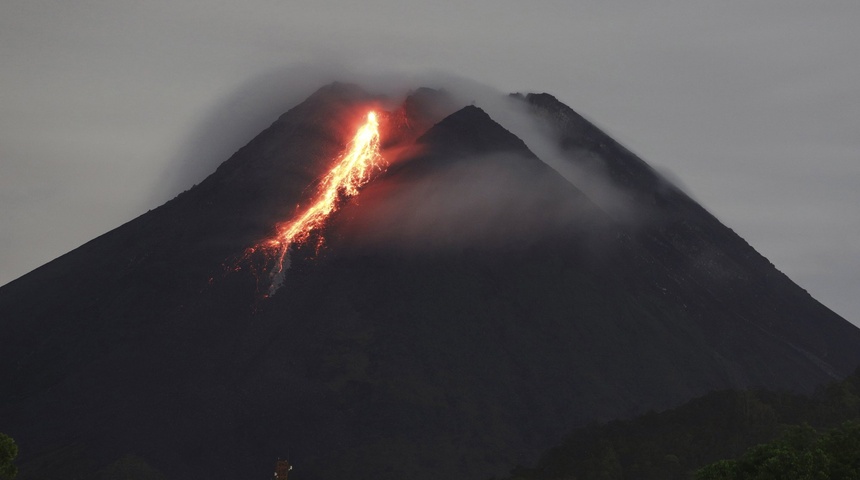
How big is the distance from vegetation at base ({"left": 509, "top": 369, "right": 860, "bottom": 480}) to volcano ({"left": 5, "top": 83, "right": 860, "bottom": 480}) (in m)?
15.7

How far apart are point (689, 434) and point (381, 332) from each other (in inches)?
2031

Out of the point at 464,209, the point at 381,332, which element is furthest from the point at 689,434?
the point at 464,209

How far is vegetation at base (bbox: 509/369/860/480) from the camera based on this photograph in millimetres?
115750

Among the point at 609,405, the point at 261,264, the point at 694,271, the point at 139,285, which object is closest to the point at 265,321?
the point at 261,264

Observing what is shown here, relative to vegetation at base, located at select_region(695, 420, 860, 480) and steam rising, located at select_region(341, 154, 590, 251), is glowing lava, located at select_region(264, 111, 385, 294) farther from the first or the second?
vegetation at base, located at select_region(695, 420, 860, 480)

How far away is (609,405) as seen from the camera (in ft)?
503

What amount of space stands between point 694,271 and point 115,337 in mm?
96213

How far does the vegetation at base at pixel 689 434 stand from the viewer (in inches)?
4557

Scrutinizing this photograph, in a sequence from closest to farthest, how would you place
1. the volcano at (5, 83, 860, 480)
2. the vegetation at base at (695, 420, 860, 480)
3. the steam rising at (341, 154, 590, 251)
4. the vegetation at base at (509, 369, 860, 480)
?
the vegetation at base at (695, 420, 860, 480) < the vegetation at base at (509, 369, 860, 480) < the volcano at (5, 83, 860, 480) < the steam rising at (341, 154, 590, 251)

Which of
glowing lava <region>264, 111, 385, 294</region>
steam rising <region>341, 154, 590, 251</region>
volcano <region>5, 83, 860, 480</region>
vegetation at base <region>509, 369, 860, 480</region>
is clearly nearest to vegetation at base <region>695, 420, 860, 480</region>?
vegetation at base <region>509, 369, 860, 480</region>

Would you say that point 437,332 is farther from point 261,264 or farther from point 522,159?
A: point 522,159

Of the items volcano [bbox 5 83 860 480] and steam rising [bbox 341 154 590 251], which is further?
steam rising [bbox 341 154 590 251]

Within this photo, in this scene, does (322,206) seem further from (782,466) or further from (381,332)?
(782,466)

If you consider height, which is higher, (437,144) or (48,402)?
A: (437,144)
